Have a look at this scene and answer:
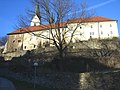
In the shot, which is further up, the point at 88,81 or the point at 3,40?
the point at 3,40

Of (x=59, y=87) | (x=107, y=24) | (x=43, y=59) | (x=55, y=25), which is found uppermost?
(x=107, y=24)

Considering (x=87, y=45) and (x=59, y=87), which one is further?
(x=87, y=45)

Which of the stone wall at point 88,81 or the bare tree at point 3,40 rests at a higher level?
the bare tree at point 3,40

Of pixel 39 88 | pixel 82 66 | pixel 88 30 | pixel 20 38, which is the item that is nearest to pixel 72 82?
pixel 39 88

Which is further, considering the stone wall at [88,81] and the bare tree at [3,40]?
the bare tree at [3,40]

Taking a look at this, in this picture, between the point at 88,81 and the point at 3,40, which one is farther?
the point at 3,40

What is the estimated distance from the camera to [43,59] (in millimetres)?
39312

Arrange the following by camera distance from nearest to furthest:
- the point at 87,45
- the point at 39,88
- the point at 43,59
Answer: the point at 39,88 → the point at 43,59 → the point at 87,45

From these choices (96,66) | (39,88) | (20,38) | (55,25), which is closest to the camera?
(39,88)

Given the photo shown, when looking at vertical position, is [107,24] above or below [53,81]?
above

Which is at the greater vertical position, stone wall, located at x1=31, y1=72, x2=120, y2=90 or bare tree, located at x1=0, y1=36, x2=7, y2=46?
bare tree, located at x1=0, y1=36, x2=7, y2=46

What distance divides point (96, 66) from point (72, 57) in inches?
186

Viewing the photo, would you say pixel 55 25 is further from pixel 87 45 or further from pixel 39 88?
pixel 87 45

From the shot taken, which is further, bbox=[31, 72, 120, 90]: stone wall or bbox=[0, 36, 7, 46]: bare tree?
bbox=[0, 36, 7, 46]: bare tree
